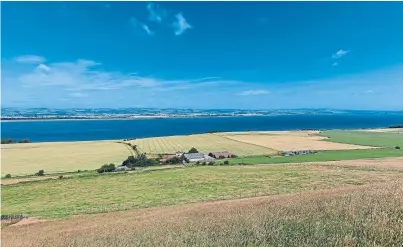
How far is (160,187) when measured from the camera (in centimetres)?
3712

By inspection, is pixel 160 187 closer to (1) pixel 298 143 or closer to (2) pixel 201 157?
(2) pixel 201 157

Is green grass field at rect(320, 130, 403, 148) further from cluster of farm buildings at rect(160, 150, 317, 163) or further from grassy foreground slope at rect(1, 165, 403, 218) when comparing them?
grassy foreground slope at rect(1, 165, 403, 218)

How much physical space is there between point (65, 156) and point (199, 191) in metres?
53.4

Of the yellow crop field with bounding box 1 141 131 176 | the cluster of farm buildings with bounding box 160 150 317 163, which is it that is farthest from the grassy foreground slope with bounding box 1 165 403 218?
the cluster of farm buildings with bounding box 160 150 317 163

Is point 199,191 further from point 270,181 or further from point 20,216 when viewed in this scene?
point 20,216

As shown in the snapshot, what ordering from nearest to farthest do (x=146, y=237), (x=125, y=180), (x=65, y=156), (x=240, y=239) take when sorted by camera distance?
1. (x=240, y=239)
2. (x=146, y=237)
3. (x=125, y=180)
4. (x=65, y=156)

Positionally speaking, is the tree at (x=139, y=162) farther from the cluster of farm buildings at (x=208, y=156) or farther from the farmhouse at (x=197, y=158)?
the farmhouse at (x=197, y=158)

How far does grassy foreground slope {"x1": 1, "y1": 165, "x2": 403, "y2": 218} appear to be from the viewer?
28.2 m

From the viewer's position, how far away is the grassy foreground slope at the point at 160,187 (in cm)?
2819

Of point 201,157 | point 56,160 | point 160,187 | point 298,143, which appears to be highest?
point 298,143

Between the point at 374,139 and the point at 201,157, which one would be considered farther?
the point at 374,139

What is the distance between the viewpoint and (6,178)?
48938 mm

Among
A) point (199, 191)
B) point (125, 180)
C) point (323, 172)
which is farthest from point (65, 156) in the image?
point (323, 172)

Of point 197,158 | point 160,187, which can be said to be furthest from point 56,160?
point 160,187
